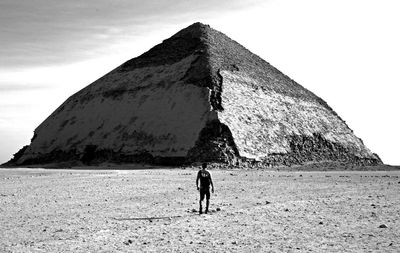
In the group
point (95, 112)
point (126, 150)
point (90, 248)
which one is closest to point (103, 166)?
point (126, 150)

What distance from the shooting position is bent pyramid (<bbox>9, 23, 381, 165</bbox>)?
4956 centimetres

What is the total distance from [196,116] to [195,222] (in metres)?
37.3

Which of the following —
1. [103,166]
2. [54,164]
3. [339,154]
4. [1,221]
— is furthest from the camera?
[339,154]

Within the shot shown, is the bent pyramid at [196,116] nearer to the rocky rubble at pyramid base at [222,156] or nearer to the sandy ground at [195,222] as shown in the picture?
the rocky rubble at pyramid base at [222,156]

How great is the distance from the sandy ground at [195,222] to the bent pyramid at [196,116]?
27.2 m

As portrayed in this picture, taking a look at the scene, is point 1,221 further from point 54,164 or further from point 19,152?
Answer: point 19,152

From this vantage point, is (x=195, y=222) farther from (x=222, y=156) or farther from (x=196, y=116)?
(x=196, y=116)

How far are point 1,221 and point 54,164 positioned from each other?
44.0 meters

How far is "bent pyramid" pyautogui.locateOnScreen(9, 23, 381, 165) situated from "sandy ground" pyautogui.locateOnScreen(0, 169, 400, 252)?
27.2 m

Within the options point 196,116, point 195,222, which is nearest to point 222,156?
point 196,116

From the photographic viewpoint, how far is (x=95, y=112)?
62.0m

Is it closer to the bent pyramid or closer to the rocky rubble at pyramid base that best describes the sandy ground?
the rocky rubble at pyramid base

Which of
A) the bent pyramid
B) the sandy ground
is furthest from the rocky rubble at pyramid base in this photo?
the sandy ground

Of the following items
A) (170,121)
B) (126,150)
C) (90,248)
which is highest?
(170,121)
